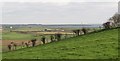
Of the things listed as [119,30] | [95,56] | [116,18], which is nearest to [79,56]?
[95,56]

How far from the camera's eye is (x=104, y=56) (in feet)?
125

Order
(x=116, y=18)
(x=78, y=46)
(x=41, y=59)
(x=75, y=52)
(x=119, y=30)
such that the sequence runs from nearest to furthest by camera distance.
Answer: (x=41, y=59), (x=75, y=52), (x=78, y=46), (x=119, y=30), (x=116, y=18)

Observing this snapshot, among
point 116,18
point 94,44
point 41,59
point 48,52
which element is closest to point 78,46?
point 94,44

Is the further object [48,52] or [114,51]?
[48,52]

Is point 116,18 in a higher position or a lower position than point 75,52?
higher

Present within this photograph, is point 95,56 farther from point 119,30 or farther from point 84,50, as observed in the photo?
point 119,30

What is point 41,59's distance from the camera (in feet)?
120

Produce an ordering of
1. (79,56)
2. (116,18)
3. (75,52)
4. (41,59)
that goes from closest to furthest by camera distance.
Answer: (41,59), (79,56), (75,52), (116,18)

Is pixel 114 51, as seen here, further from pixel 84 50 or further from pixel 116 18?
pixel 116 18

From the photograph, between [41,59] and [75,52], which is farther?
[75,52]

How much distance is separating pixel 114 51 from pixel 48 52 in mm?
9930

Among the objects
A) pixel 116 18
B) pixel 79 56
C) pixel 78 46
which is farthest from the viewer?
pixel 116 18

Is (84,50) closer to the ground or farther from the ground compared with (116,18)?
closer to the ground

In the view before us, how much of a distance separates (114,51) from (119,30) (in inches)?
734
